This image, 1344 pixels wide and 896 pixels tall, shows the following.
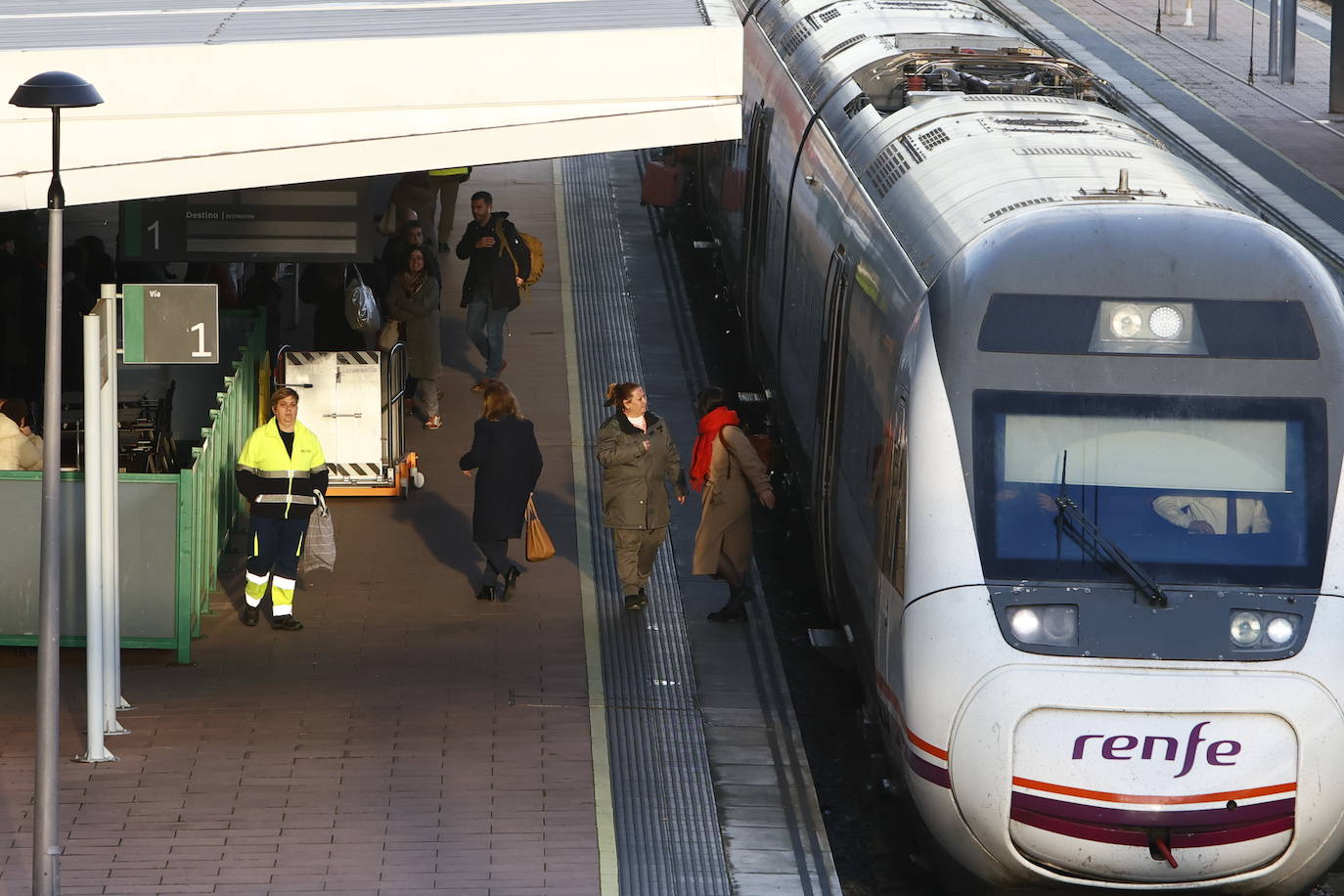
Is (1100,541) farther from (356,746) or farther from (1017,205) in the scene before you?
(356,746)

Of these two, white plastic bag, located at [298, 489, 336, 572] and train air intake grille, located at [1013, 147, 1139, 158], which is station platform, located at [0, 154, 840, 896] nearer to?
white plastic bag, located at [298, 489, 336, 572]

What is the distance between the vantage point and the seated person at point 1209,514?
8742mm

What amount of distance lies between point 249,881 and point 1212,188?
5.81 meters

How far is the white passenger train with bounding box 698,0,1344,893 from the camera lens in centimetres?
838

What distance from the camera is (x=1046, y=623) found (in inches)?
338

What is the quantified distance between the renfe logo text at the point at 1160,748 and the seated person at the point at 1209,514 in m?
0.91

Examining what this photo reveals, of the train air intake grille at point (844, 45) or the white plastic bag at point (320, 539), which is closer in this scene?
the white plastic bag at point (320, 539)

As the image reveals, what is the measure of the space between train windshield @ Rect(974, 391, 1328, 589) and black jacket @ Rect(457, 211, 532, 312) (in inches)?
341

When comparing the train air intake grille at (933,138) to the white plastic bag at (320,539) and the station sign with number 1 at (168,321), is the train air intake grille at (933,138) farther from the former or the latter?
the white plastic bag at (320,539)

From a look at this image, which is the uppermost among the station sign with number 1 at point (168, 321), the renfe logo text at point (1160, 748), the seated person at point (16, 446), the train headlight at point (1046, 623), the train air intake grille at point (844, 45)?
the train air intake grille at point (844, 45)

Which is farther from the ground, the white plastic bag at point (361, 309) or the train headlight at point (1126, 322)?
the train headlight at point (1126, 322)

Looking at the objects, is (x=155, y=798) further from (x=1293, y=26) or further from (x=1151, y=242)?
(x=1293, y=26)

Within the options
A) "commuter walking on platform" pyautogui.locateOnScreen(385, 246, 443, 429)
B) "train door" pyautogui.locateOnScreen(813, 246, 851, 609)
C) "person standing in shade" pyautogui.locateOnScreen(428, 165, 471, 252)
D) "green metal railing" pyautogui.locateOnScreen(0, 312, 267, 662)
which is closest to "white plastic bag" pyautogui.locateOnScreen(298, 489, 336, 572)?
"green metal railing" pyautogui.locateOnScreen(0, 312, 267, 662)

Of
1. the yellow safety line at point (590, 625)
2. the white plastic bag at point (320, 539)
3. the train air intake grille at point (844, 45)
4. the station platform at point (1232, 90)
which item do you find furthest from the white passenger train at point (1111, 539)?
the station platform at point (1232, 90)
